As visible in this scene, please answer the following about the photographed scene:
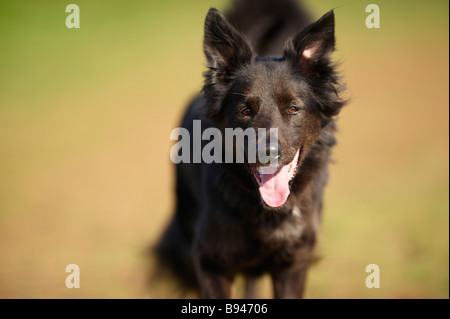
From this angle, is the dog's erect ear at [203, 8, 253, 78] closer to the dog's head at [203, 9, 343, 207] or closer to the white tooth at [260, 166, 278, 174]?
the dog's head at [203, 9, 343, 207]

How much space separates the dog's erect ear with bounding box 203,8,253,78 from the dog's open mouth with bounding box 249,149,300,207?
0.85 metres

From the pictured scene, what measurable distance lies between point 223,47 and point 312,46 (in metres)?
0.68

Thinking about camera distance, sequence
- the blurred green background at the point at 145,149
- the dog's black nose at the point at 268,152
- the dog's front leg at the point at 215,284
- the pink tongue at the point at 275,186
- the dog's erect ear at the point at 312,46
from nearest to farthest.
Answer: the dog's black nose at the point at 268,152, the pink tongue at the point at 275,186, the dog's erect ear at the point at 312,46, the dog's front leg at the point at 215,284, the blurred green background at the point at 145,149

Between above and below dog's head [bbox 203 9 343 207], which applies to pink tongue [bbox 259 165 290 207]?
below

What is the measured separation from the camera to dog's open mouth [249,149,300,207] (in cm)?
372

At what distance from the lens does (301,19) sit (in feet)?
18.4

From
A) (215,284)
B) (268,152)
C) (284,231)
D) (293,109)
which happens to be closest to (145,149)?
(215,284)

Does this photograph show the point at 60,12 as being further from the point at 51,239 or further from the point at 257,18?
the point at 257,18

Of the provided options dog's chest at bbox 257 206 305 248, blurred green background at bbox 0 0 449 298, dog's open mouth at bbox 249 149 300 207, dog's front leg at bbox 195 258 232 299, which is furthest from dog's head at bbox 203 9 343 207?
dog's front leg at bbox 195 258 232 299

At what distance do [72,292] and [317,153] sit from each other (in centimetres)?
309

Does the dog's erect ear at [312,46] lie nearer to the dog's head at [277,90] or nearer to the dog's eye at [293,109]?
the dog's head at [277,90]

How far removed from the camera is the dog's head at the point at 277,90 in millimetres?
3768

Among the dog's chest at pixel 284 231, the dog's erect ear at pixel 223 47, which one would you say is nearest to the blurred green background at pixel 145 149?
the dog's erect ear at pixel 223 47

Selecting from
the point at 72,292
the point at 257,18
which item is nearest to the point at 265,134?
the point at 257,18
